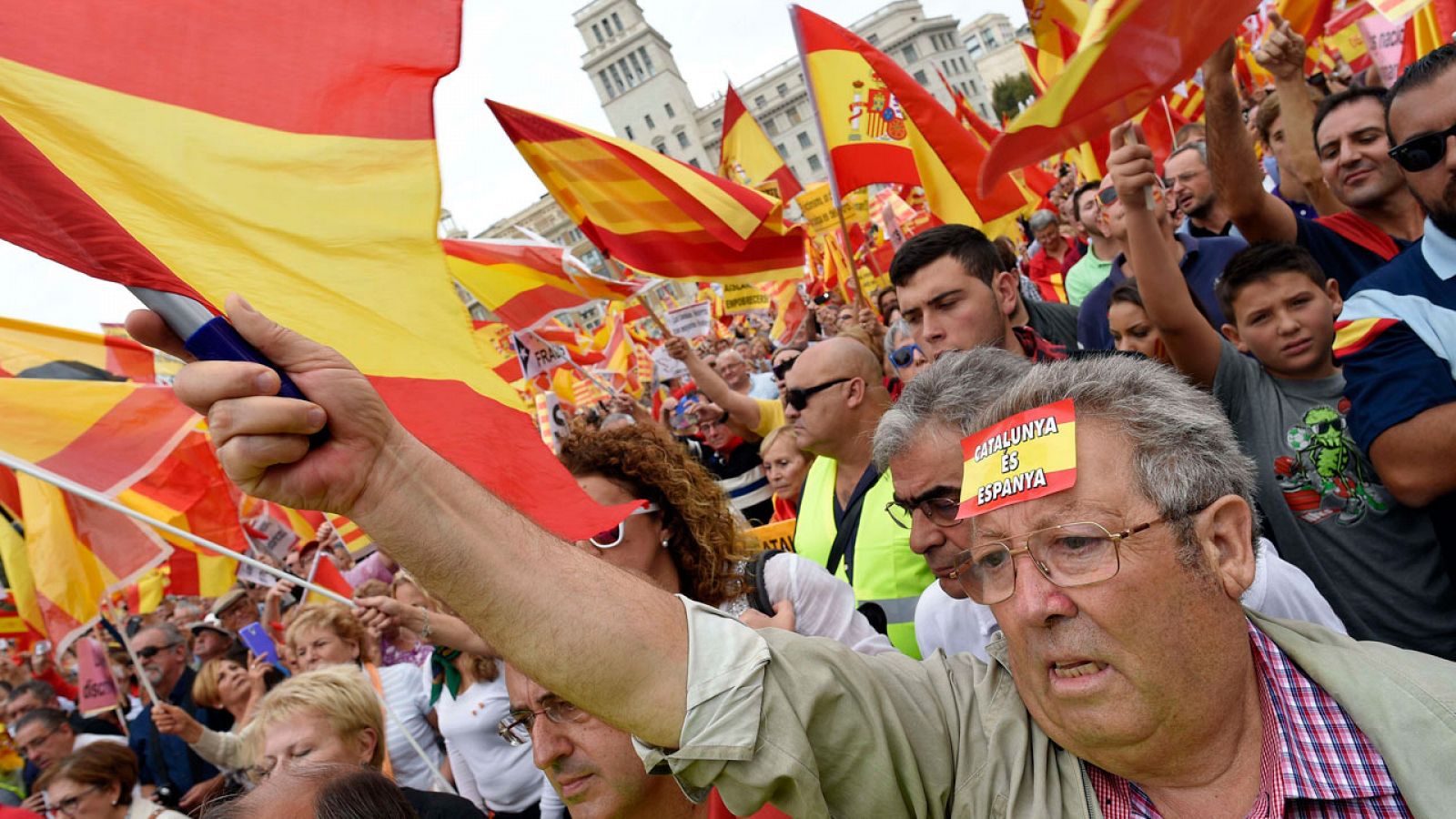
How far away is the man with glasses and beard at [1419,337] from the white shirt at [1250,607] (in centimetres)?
34

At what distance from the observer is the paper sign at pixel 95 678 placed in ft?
19.7

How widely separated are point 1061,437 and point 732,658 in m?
0.61

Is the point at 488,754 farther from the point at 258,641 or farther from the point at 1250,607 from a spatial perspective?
the point at 1250,607

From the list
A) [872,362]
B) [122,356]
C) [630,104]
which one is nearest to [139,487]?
[122,356]

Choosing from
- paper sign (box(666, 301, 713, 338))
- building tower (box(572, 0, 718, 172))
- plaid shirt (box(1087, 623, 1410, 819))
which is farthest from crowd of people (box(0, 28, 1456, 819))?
building tower (box(572, 0, 718, 172))

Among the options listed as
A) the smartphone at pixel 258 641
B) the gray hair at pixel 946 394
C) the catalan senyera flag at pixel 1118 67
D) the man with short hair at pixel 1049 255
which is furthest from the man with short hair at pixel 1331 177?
the smartphone at pixel 258 641

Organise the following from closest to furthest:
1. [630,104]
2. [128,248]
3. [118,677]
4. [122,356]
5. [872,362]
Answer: [128,248]
[872,362]
[122,356]
[118,677]
[630,104]

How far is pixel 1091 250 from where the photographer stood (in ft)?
21.1

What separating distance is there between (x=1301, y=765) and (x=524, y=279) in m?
5.84

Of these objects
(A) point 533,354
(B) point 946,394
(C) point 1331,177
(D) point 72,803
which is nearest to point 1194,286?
(C) point 1331,177

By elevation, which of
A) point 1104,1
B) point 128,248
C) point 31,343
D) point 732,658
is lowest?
point 732,658

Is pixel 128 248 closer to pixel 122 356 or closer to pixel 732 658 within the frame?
pixel 732 658

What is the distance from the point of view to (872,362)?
159 inches

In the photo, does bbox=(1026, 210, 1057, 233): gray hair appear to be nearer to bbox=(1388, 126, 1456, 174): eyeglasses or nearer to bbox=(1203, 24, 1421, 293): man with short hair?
bbox=(1203, 24, 1421, 293): man with short hair
